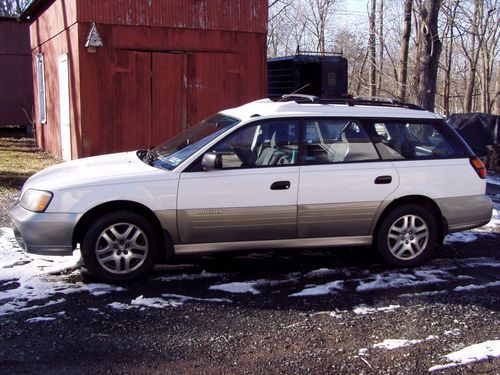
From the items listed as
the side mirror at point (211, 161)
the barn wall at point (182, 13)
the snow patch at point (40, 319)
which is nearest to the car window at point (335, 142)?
the side mirror at point (211, 161)

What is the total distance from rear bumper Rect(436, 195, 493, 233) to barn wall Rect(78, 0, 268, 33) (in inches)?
279

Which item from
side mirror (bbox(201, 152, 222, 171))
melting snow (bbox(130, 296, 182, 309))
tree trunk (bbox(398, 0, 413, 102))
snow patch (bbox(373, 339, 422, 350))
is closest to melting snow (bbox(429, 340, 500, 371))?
snow patch (bbox(373, 339, 422, 350))

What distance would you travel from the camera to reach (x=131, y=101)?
11.1m

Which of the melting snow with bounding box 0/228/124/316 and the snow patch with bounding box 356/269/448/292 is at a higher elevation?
the melting snow with bounding box 0/228/124/316

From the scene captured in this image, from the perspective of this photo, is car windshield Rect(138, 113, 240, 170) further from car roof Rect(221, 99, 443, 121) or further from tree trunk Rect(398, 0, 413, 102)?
tree trunk Rect(398, 0, 413, 102)

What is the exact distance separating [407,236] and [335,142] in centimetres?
124

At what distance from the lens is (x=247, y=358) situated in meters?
3.83

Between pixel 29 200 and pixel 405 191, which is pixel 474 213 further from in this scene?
pixel 29 200

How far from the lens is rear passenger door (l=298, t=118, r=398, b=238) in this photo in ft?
18.0

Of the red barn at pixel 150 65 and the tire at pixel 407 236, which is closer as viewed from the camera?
the tire at pixel 407 236

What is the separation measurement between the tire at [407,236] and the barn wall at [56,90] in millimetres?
7064

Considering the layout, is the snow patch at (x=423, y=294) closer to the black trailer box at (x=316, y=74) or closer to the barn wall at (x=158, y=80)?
the barn wall at (x=158, y=80)

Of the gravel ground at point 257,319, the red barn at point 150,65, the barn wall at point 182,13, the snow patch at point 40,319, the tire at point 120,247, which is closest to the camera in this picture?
the gravel ground at point 257,319

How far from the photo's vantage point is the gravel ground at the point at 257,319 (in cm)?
377
